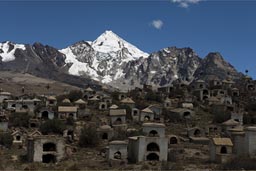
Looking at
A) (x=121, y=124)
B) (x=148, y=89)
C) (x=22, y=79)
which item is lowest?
(x=121, y=124)

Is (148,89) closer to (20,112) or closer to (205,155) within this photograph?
(20,112)

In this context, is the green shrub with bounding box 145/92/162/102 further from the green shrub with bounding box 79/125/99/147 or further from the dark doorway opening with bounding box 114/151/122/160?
the dark doorway opening with bounding box 114/151/122/160

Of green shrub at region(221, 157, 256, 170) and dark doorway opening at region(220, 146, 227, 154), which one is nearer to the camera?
green shrub at region(221, 157, 256, 170)

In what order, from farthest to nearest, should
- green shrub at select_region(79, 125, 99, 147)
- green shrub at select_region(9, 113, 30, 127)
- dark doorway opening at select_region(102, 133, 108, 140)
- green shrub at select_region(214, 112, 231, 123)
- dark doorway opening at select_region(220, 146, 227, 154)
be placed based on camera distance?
green shrub at select_region(214, 112, 231, 123), green shrub at select_region(9, 113, 30, 127), dark doorway opening at select_region(102, 133, 108, 140), green shrub at select_region(79, 125, 99, 147), dark doorway opening at select_region(220, 146, 227, 154)

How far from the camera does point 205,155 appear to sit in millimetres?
42219

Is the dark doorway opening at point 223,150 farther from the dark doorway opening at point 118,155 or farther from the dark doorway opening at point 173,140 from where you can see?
the dark doorway opening at point 173,140

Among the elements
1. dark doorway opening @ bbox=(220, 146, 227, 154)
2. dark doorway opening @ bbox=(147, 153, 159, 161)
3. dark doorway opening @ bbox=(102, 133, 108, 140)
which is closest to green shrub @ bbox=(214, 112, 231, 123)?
dark doorway opening @ bbox=(102, 133, 108, 140)

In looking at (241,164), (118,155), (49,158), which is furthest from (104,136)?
(241,164)

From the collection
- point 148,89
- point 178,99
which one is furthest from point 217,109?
point 148,89

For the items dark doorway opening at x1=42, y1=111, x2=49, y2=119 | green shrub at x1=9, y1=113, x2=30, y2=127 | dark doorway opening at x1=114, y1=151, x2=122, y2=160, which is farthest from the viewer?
dark doorway opening at x1=42, y1=111, x2=49, y2=119

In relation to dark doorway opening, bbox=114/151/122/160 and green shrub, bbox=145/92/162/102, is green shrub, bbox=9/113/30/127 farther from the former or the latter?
green shrub, bbox=145/92/162/102

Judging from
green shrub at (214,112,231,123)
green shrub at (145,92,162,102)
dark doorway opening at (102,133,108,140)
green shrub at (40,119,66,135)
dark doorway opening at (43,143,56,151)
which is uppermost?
green shrub at (145,92,162,102)

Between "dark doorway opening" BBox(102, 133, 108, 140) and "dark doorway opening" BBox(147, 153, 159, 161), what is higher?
"dark doorway opening" BBox(102, 133, 108, 140)

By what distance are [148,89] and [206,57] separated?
89878 mm
